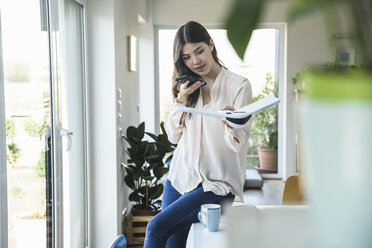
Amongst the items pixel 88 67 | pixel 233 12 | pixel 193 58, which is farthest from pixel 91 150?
pixel 233 12

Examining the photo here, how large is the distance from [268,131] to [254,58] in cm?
112

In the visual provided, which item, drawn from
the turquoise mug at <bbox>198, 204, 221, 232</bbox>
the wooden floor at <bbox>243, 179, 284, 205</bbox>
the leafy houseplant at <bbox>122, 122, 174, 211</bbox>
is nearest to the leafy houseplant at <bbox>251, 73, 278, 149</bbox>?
the wooden floor at <bbox>243, 179, 284, 205</bbox>

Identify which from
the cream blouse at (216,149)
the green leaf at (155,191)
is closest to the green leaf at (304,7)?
the cream blouse at (216,149)

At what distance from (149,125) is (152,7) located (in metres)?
1.69

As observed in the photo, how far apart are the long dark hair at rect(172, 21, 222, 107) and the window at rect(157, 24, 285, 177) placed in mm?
4810

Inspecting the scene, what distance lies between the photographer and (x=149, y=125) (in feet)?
24.4

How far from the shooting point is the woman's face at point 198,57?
8.39ft

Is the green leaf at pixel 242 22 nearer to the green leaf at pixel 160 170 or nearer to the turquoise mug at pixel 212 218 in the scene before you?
the turquoise mug at pixel 212 218

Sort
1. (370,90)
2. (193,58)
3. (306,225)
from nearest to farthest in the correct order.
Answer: (370,90), (306,225), (193,58)

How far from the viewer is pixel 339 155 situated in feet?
1.10

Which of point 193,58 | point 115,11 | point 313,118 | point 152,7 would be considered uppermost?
point 152,7

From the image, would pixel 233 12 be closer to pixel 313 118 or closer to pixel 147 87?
pixel 313 118

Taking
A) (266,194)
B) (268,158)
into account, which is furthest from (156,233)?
(268,158)

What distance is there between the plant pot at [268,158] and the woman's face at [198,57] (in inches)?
204
